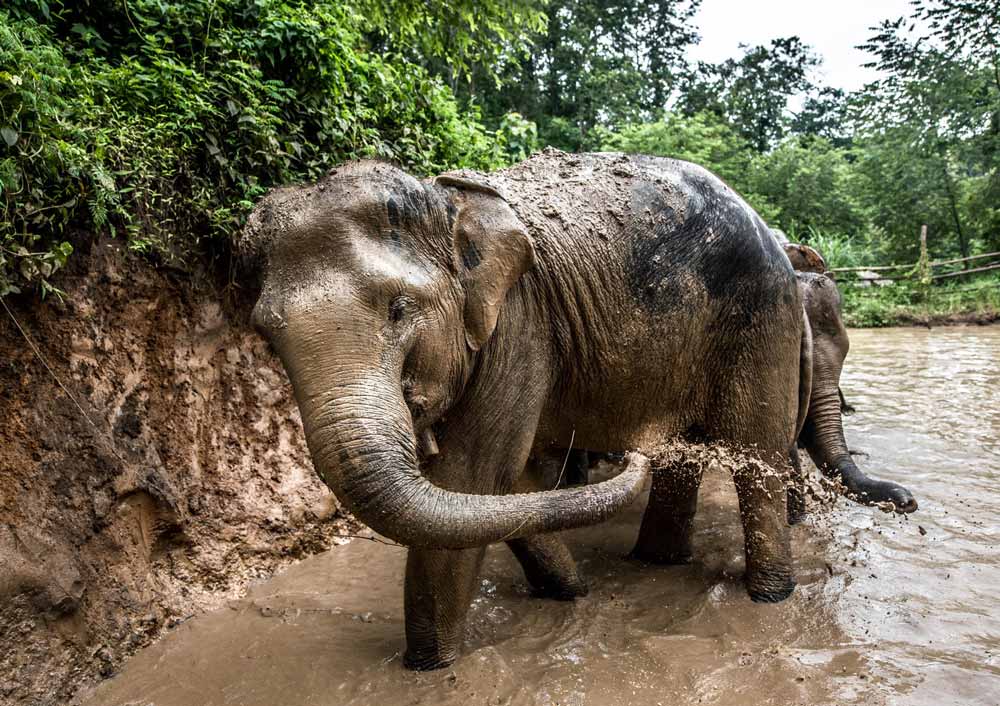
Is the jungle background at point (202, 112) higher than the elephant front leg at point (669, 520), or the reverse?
the jungle background at point (202, 112)

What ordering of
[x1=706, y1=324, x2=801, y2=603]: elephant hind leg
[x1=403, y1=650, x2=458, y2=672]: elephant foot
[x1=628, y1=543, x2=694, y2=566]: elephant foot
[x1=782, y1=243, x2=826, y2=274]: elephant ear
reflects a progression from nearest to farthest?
[x1=403, y1=650, x2=458, y2=672]: elephant foot, [x1=706, y1=324, x2=801, y2=603]: elephant hind leg, [x1=628, y1=543, x2=694, y2=566]: elephant foot, [x1=782, y1=243, x2=826, y2=274]: elephant ear

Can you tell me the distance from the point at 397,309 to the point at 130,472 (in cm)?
182

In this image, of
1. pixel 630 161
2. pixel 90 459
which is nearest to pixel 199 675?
pixel 90 459

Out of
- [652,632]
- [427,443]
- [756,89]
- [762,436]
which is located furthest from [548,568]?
[756,89]

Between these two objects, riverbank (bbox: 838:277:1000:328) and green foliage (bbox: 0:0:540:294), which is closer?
green foliage (bbox: 0:0:540:294)

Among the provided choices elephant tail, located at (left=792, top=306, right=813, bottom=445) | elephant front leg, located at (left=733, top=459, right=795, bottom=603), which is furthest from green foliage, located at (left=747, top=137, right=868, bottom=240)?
elephant front leg, located at (left=733, top=459, right=795, bottom=603)

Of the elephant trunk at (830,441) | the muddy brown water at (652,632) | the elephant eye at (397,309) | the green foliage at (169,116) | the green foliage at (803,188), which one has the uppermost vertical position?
the green foliage at (803,188)

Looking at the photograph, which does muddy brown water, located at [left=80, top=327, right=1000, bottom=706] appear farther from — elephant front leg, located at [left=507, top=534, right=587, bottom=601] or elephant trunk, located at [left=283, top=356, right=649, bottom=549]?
elephant trunk, located at [left=283, top=356, right=649, bottom=549]

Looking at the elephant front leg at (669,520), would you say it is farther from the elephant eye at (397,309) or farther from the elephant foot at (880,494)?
the elephant eye at (397,309)

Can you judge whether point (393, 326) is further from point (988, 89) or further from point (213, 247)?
point (988, 89)

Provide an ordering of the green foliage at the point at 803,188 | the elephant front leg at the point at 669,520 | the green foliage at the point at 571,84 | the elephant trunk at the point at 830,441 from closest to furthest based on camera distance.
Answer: the elephant front leg at the point at 669,520 < the elephant trunk at the point at 830,441 < the green foliage at the point at 571,84 < the green foliage at the point at 803,188

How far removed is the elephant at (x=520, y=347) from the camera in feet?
6.94

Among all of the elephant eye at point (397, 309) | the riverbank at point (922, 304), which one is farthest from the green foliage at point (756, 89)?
the elephant eye at point (397, 309)

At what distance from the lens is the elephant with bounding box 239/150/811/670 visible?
6.94ft
